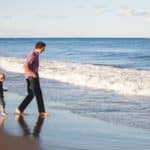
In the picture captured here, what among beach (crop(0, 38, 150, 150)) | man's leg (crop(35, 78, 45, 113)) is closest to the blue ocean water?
beach (crop(0, 38, 150, 150))

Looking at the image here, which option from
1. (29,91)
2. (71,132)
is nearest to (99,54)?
(29,91)

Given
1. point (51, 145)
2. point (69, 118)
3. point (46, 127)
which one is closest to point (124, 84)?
point (69, 118)

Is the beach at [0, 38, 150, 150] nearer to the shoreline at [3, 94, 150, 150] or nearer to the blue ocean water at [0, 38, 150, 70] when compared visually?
the shoreline at [3, 94, 150, 150]

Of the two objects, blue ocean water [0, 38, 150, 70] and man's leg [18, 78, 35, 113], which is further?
blue ocean water [0, 38, 150, 70]

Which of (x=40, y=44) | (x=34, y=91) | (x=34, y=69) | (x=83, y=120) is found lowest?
(x=83, y=120)

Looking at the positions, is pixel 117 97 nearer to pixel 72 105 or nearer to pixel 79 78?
pixel 72 105

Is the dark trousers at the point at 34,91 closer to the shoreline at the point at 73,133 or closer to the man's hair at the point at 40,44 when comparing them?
the shoreline at the point at 73,133

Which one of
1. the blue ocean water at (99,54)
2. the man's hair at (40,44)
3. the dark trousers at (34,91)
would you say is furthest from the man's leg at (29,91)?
the blue ocean water at (99,54)

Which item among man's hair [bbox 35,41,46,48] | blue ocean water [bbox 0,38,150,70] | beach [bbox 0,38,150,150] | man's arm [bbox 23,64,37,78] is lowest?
blue ocean water [bbox 0,38,150,70]

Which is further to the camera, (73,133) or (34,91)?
(34,91)

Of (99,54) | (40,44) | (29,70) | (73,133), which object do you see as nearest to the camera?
(73,133)

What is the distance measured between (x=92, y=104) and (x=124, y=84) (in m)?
5.60

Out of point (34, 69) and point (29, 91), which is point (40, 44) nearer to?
point (34, 69)

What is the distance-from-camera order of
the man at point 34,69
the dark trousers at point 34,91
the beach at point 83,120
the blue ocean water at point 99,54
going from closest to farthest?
the beach at point 83,120, the man at point 34,69, the dark trousers at point 34,91, the blue ocean water at point 99,54
